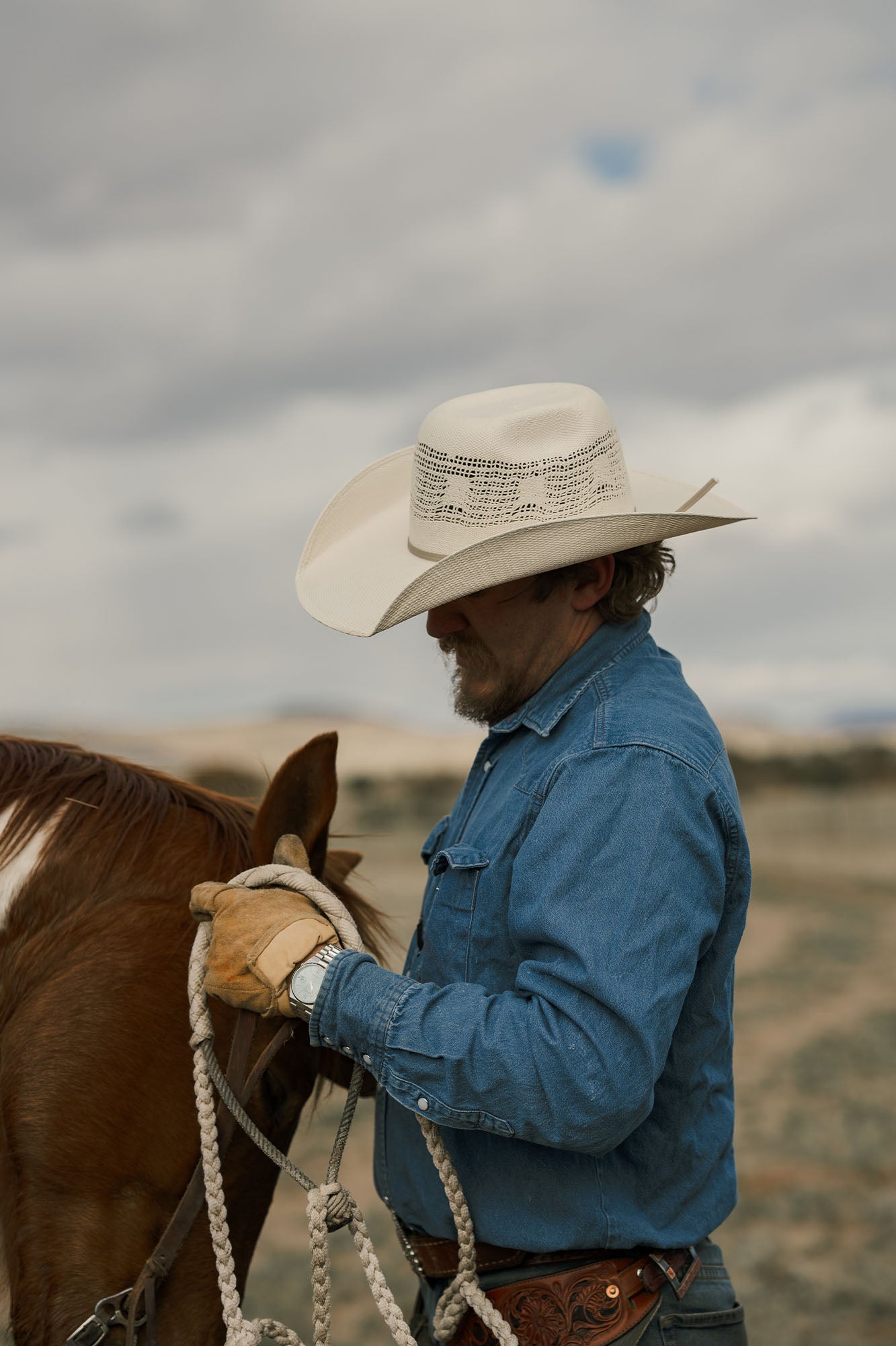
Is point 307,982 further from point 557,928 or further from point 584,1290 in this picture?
point 584,1290

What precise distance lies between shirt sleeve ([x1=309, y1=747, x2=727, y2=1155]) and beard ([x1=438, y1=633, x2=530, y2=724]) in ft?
0.98

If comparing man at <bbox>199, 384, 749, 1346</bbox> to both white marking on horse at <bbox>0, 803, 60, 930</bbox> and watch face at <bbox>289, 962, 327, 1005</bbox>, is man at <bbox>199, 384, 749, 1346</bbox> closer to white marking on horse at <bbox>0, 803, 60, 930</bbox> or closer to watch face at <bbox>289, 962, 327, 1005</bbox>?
watch face at <bbox>289, 962, 327, 1005</bbox>

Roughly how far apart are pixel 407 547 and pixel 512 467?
409mm

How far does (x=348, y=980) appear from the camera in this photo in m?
1.67

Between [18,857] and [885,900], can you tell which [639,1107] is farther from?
[885,900]

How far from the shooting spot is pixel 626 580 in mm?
2002

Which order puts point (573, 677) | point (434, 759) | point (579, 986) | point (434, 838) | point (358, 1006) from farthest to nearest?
1. point (434, 759)
2. point (434, 838)
3. point (573, 677)
4. point (358, 1006)
5. point (579, 986)

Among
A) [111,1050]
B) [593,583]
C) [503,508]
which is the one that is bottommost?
[111,1050]

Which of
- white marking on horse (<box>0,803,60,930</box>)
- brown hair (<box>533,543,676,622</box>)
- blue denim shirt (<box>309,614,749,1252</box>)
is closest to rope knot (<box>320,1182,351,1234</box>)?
blue denim shirt (<box>309,614,749,1252</box>)

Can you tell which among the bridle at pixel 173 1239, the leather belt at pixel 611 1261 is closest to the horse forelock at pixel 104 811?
the bridle at pixel 173 1239

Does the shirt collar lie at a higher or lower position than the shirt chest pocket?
higher

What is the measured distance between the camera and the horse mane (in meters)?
1.98

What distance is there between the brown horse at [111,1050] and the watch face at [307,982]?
0.69 feet

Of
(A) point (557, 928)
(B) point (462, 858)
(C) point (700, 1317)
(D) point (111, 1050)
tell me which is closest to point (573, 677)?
(B) point (462, 858)
